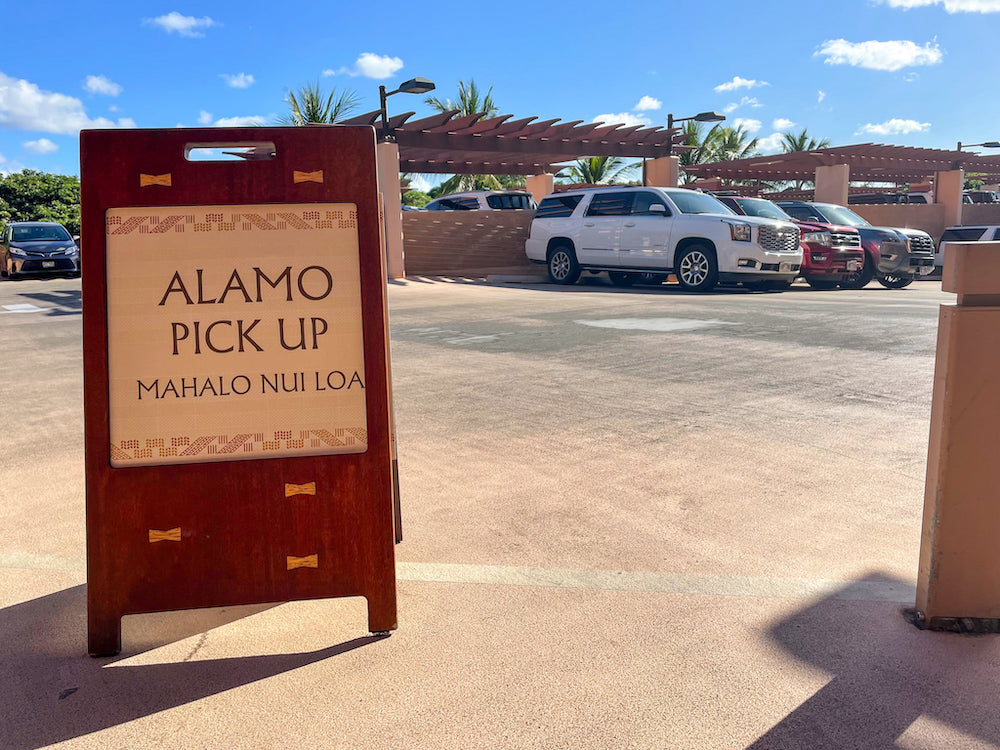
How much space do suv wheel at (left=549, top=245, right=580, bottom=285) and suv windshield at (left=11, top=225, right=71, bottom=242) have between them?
13.5m

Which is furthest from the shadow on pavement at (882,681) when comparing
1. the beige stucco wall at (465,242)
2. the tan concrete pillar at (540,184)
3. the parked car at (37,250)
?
the tan concrete pillar at (540,184)

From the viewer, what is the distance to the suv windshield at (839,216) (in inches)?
698

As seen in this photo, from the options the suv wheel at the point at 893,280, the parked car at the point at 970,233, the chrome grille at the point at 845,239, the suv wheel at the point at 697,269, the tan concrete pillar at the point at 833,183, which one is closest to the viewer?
the suv wheel at the point at 697,269

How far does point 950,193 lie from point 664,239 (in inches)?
725

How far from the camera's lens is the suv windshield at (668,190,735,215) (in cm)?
1554

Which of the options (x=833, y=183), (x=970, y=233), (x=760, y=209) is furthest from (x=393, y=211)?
(x=833, y=183)

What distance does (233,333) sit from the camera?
2.43 meters

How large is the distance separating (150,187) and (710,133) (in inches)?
2124

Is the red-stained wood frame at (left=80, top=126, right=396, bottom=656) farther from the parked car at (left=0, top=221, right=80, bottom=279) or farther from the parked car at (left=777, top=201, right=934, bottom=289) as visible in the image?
the parked car at (left=0, top=221, right=80, bottom=279)

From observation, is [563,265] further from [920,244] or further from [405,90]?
[920,244]

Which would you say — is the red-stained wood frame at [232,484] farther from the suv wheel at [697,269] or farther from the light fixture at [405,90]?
the light fixture at [405,90]

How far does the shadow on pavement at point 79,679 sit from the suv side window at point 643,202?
14.1m

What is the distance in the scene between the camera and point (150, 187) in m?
2.36

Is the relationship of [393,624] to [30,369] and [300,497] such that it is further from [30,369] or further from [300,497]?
[30,369]
